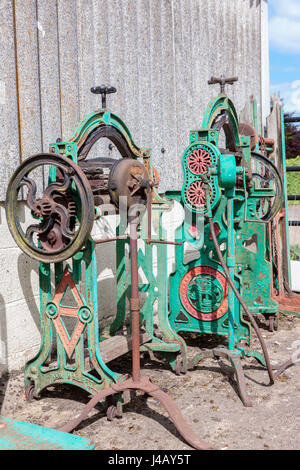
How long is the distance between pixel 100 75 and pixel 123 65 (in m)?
0.39

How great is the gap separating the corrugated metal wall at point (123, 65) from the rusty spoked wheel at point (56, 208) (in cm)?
52

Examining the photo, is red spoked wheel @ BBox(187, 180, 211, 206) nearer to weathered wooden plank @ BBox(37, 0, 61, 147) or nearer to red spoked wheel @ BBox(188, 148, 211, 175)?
red spoked wheel @ BBox(188, 148, 211, 175)

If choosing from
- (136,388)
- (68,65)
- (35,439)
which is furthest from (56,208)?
(68,65)

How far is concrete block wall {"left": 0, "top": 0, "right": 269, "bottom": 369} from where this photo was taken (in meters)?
3.81

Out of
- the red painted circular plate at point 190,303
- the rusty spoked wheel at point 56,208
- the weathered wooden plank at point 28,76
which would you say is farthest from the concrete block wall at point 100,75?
the red painted circular plate at point 190,303

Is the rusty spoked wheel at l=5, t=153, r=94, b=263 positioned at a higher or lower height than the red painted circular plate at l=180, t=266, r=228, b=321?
higher

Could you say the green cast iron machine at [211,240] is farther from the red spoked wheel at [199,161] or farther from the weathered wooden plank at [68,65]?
the weathered wooden plank at [68,65]

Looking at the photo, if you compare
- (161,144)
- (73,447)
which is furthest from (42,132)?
(73,447)

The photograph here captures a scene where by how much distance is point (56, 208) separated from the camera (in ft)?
10.6

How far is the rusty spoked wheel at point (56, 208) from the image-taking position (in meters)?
3.10

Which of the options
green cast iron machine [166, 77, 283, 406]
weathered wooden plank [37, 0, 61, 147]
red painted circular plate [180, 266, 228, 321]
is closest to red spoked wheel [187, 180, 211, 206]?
green cast iron machine [166, 77, 283, 406]

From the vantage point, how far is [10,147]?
12.4ft

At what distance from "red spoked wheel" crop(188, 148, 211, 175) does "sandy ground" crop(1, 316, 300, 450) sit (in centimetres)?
164

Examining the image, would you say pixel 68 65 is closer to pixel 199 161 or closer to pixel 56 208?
A: pixel 199 161
